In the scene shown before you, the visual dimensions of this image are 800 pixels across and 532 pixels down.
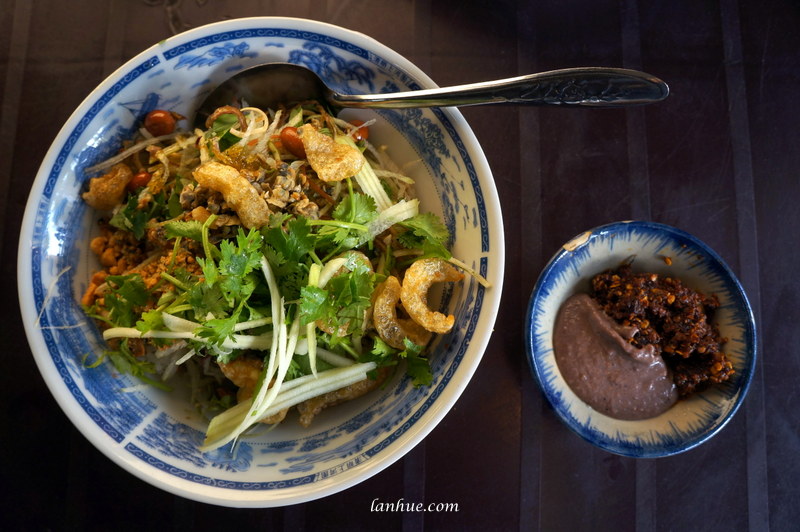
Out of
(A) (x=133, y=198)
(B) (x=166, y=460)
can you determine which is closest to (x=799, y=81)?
(A) (x=133, y=198)

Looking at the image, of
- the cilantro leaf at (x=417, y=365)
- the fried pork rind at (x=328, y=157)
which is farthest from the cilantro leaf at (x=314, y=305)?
the fried pork rind at (x=328, y=157)

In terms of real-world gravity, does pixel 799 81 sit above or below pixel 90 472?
above

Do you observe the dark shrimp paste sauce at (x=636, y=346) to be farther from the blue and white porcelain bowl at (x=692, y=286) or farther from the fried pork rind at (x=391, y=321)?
the fried pork rind at (x=391, y=321)

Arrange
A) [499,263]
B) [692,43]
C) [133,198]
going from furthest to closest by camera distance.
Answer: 1. [692,43]
2. [133,198]
3. [499,263]

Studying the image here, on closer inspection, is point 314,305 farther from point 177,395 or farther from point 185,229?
point 177,395

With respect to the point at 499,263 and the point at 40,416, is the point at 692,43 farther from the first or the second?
the point at 40,416

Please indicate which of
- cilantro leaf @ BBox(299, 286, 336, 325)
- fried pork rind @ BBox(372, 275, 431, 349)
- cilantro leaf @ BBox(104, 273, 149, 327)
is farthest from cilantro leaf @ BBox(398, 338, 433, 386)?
cilantro leaf @ BBox(104, 273, 149, 327)

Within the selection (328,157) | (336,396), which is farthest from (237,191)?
(336,396)
